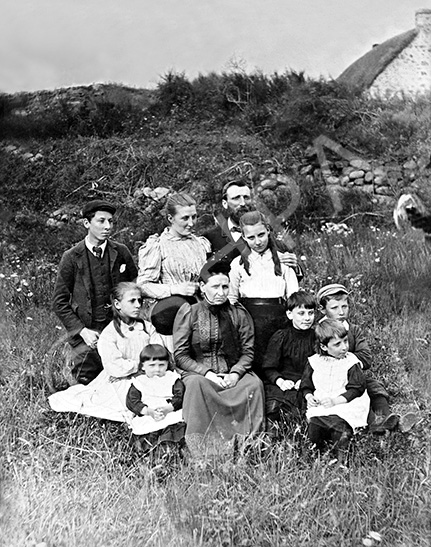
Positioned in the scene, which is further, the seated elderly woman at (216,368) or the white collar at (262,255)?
the white collar at (262,255)

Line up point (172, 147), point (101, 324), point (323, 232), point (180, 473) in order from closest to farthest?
1. point (180, 473)
2. point (101, 324)
3. point (323, 232)
4. point (172, 147)

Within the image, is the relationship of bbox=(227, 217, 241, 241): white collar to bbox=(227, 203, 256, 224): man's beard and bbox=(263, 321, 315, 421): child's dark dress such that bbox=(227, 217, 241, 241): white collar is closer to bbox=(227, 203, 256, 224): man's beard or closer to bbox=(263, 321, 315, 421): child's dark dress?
bbox=(227, 203, 256, 224): man's beard

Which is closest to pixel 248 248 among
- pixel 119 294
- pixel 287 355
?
pixel 287 355

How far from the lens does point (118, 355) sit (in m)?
4.82

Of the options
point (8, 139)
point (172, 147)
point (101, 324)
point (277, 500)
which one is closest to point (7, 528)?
point (277, 500)

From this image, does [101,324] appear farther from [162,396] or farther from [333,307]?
[333,307]

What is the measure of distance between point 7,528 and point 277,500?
4.55 ft

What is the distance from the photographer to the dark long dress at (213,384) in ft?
14.6

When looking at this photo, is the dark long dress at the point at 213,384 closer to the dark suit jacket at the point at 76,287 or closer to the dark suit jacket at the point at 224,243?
the dark suit jacket at the point at 224,243

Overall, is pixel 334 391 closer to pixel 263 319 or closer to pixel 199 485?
pixel 263 319

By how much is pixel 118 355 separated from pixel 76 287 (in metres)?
0.69

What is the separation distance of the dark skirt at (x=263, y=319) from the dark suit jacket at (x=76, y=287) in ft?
3.04

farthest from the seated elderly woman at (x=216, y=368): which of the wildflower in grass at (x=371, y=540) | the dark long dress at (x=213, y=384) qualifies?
the wildflower in grass at (x=371, y=540)

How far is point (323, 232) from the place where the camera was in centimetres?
864
